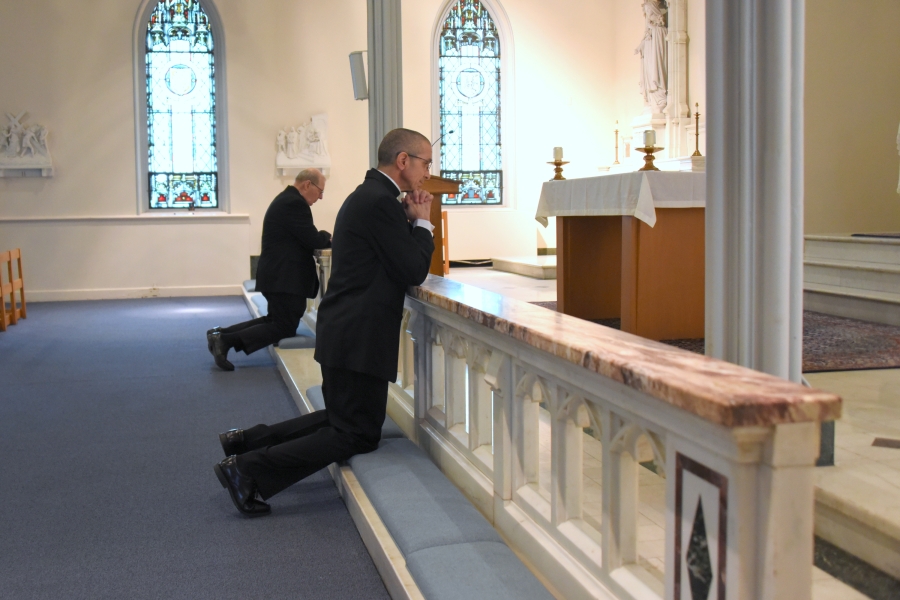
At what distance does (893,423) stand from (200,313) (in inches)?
312

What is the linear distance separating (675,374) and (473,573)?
3.20 ft

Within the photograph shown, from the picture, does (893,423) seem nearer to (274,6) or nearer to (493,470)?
(493,470)

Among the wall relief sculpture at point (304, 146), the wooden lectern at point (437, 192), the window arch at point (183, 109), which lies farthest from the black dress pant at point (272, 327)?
the window arch at point (183, 109)

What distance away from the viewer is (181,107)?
12398 mm

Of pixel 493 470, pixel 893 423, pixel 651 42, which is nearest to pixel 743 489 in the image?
pixel 493 470

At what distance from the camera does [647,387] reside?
153 cm

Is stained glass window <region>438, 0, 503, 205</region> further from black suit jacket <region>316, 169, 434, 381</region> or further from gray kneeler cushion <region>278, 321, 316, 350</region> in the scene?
black suit jacket <region>316, 169, 434, 381</region>

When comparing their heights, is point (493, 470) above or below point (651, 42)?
below

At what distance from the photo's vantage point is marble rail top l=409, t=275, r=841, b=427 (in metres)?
1.28

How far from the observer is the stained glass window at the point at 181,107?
12.3m

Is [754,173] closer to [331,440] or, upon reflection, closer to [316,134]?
[331,440]

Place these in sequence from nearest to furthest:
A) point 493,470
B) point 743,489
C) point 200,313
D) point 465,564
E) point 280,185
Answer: point 743,489 → point 465,564 → point 493,470 → point 200,313 → point 280,185

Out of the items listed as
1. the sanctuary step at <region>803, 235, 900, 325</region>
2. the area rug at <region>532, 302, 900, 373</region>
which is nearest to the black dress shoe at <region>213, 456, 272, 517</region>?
the area rug at <region>532, 302, 900, 373</region>

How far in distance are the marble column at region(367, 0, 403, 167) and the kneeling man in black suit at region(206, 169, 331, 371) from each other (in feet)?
1.90
